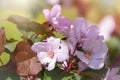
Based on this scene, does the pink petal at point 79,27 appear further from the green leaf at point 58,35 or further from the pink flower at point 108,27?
the pink flower at point 108,27

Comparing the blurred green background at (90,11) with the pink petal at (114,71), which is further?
the blurred green background at (90,11)

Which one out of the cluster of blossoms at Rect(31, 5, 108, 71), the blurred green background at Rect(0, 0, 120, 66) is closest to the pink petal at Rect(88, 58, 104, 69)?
the cluster of blossoms at Rect(31, 5, 108, 71)

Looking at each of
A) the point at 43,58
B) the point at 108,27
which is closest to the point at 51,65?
the point at 43,58

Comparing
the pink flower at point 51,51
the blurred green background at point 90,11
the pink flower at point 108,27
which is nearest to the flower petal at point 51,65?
the pink flower at point 51,51

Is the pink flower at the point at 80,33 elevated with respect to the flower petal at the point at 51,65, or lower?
elevated

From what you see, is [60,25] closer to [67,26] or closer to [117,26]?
[67,26]

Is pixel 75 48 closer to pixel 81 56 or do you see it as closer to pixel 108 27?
pixel 81 56

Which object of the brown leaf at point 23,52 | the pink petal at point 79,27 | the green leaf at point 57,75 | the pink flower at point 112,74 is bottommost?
the pink flower at point 112,74
